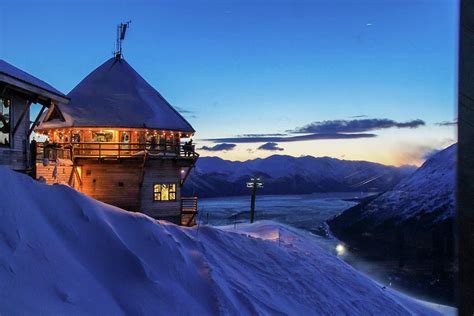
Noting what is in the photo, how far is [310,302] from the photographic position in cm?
1667

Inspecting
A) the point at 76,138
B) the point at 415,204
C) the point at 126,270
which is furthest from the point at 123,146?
the point at 415,204

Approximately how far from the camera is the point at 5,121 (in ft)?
57.2

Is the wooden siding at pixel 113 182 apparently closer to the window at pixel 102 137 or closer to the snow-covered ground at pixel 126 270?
the window at pixel 102 137

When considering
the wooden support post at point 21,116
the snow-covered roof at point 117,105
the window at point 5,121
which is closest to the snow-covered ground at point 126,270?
the window at point 5,121

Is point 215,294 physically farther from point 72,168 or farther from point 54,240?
point 72,168

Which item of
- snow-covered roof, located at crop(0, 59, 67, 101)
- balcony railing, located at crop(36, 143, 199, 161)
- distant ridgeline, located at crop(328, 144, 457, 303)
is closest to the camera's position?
A: snow-covered roof, located at crop(0, 59, 67, 101)

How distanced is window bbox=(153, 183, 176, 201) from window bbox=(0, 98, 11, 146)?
1172 cm

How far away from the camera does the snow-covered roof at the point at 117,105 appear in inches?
1098

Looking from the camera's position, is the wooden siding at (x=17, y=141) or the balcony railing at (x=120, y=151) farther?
the balcony railing at (x=120, y=151)

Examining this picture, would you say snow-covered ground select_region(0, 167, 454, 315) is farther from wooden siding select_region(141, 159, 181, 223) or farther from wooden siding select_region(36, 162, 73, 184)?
wooden siding select_region(141, 159, 181, 223)

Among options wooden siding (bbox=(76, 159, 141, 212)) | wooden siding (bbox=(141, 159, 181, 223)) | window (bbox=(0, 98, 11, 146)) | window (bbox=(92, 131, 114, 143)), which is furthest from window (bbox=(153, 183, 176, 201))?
window (bbox=(0, 98, 11, 146))

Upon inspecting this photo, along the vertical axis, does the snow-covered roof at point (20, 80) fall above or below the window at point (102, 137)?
above

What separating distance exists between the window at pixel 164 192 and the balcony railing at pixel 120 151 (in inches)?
81.9

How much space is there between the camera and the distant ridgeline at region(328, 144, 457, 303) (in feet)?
243
